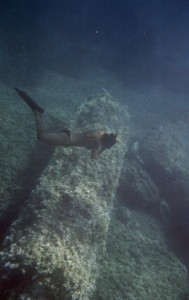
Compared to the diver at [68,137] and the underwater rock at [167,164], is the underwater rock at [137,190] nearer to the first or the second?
the underwater rock at [167,164]

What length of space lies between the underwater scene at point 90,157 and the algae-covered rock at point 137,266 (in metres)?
0.03

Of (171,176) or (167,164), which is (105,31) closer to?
(167,164)

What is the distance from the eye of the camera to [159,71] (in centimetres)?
2267

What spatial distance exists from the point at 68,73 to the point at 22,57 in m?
4.54

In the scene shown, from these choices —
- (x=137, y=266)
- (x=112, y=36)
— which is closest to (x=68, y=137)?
(x=137, y=266)

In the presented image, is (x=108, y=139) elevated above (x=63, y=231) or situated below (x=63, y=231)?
above

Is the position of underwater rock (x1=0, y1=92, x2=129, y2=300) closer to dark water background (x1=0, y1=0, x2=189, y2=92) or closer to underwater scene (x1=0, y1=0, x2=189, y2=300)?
underwater scene (x1=0, y1=0, x2=189, y2=300)

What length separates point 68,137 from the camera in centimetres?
565

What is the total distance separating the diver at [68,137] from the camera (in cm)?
554

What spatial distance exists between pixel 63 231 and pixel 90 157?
64.5 inches

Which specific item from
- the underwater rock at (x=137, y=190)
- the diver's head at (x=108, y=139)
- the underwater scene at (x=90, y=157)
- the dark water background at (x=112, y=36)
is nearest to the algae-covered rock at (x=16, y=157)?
the underwater scene at (x=90, y=157)

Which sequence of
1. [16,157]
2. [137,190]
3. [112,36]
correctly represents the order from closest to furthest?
[16,157]
[137,190]
[112,36]

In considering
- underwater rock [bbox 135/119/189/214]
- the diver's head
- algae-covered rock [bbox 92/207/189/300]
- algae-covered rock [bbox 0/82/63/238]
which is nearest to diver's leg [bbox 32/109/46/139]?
the diver's head

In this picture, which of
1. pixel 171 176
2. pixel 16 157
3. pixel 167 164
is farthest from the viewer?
pixel 167 164
